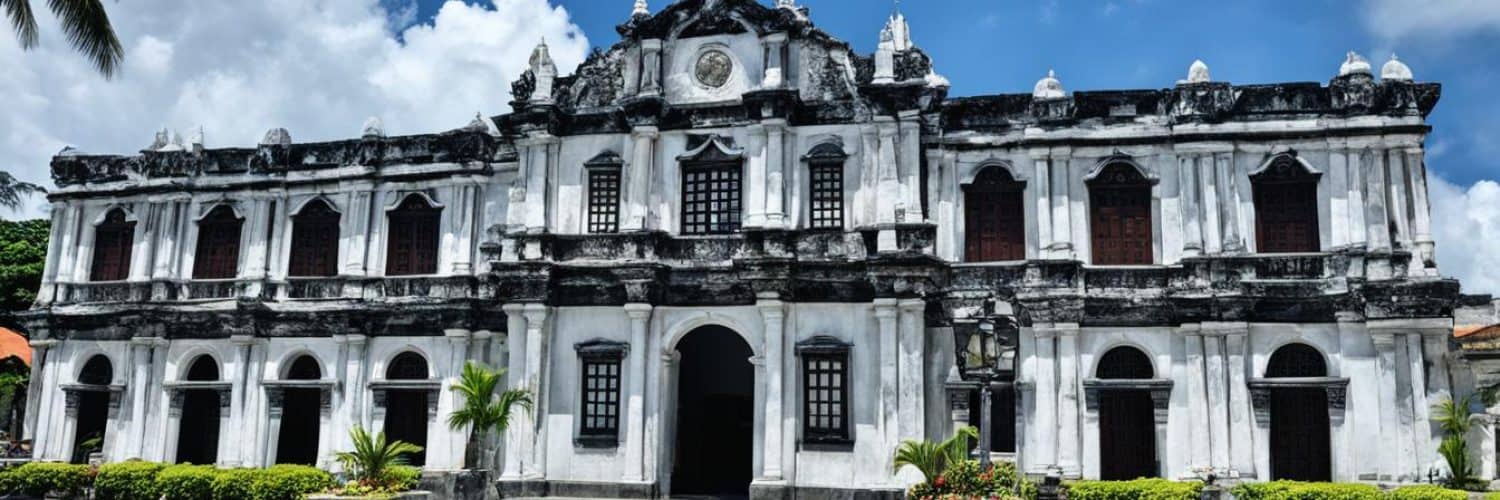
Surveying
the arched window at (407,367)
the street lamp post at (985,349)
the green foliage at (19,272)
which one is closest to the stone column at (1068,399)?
the street lamp post at (985,349)

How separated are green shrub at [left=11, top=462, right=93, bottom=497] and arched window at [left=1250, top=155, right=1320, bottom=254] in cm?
2534

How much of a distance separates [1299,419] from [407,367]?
19.1 meters

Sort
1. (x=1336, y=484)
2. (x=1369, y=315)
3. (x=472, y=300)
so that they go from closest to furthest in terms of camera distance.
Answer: (x=1336, y=484), (x=1369, y=315), (x=472, y=300)

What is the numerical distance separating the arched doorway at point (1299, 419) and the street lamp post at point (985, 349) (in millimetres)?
9947

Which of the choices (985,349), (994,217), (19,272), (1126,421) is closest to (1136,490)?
(1126,421)

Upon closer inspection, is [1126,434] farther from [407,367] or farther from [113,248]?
[113,248]

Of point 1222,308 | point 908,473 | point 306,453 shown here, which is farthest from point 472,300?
point 1222,308

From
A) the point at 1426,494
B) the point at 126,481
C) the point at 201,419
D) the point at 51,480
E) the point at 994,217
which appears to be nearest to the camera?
the point at 1426,494

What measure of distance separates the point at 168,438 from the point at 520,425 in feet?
32.8

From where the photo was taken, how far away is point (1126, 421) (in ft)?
79.3

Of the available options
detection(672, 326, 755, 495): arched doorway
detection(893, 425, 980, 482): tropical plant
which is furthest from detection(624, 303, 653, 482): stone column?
detection(893, 425, 980, 482): tropical plant

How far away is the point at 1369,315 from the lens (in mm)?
22828

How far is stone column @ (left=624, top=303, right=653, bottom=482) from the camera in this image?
24.0m

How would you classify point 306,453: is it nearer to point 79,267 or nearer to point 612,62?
point 79,267
